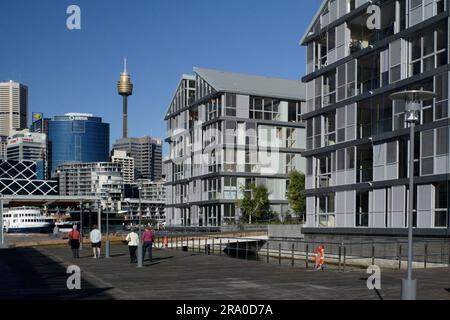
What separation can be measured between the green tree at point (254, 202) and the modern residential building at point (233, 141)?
1071mm

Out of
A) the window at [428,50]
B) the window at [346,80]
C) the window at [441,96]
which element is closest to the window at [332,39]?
the window at [346,80]

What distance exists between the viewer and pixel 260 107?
65.6m

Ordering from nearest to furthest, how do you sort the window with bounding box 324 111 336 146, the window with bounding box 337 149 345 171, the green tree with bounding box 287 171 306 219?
the window with bounding box 337 149 345 171 < the window with bounding box 324 111 336 146 < the green tree with bounding box 287 171 306 219

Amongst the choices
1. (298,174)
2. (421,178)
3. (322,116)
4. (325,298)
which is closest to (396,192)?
(421,178)

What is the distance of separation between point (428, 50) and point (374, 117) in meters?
5.83

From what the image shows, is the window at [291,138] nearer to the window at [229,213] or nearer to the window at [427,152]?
the window at [229,213]

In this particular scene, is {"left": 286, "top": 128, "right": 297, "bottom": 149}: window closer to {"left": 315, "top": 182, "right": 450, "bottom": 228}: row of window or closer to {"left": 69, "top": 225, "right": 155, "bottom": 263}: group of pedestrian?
{"left": 315, "top": 182, "right": 450, "bottom": 228}: row of window

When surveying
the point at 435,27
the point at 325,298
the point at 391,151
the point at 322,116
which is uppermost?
the point at 435,27

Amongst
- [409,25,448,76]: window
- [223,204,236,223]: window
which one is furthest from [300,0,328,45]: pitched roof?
[223,204,236,223]: window

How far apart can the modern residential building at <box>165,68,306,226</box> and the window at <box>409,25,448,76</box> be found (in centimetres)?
2961

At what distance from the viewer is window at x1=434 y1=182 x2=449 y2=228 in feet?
105
